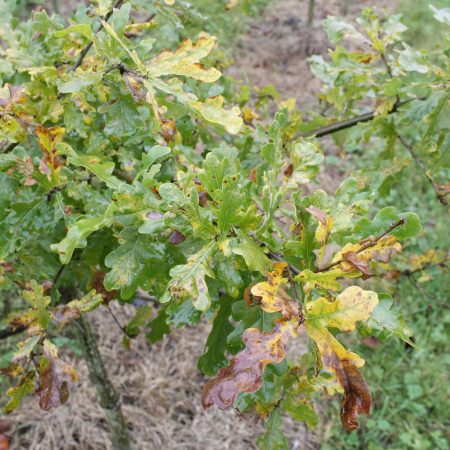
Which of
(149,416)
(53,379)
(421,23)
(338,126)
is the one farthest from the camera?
(421,23)

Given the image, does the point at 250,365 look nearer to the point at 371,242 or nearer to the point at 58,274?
the point at 371,242

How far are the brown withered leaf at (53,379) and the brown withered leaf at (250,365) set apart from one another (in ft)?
1.54

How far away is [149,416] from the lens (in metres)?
2.91

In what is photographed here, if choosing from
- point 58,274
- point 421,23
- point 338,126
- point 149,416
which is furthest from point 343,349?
point 421,23

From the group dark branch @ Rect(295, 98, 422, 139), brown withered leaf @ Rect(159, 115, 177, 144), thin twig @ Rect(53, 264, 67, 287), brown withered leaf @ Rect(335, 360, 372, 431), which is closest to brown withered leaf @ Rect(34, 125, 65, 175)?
brown withered leaf @ Rect(159, 115, 177, 144)

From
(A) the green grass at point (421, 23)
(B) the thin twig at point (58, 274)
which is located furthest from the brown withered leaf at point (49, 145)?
(A) the green grass at point (421, 23)

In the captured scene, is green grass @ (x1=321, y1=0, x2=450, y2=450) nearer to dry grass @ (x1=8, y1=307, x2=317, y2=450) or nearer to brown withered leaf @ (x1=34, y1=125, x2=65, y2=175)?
dry grass @ (x1=8, y1=307, x2=317, y2=450)

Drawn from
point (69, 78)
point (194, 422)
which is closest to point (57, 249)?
point (69, 78)

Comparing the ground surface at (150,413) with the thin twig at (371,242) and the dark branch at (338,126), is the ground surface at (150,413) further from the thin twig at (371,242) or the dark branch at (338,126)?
the thin twig at (371,242)

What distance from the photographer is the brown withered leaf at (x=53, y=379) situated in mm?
1104

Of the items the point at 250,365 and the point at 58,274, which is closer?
the point at 250,365

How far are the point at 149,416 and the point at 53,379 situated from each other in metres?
1.93

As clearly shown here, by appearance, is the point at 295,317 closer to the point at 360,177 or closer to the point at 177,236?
the point at 177,236

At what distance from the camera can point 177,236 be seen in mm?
997
